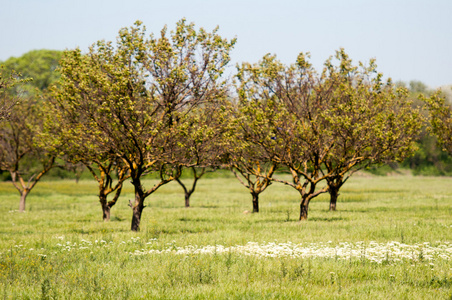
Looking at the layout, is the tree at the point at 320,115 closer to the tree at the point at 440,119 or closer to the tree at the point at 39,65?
the tree at the point at 440,119

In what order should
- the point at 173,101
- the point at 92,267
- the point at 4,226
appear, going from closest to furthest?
the point at 92,267, the point at 173,101, the point at 4,226

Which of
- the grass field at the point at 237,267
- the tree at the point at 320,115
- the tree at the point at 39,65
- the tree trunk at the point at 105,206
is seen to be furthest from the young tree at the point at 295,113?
the tree at the point at 39,65

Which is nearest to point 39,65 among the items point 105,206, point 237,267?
point 105,206

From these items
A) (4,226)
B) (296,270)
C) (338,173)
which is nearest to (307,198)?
(338,173)

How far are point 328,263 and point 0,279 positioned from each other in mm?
8676

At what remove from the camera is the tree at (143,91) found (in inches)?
759

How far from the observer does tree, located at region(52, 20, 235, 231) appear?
63.3 ft

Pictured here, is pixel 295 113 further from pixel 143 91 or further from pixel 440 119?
pixel 440 119

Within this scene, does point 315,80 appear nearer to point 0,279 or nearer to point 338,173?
point 338,173

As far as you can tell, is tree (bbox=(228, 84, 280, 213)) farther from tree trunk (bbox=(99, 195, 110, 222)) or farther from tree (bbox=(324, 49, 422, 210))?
tree trunk (bbox=(99, 195, 110, 222))

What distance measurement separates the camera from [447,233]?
19031 millimetres

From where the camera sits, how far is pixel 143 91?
2064 cm

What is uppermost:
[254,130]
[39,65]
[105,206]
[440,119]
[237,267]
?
[39,65]

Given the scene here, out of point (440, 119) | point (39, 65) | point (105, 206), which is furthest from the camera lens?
point (39, 65)
